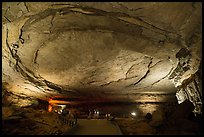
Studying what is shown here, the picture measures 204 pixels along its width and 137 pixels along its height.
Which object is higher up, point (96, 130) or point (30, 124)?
point (30, 124)

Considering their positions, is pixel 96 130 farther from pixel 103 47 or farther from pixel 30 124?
pixel 103 47

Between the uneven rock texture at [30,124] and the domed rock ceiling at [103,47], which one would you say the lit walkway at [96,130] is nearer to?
the uneven rock texture at [30,124]

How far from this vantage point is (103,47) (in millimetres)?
9203

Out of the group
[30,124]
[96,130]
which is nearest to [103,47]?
[96,130]

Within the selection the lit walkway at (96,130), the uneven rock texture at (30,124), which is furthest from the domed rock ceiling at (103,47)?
the lit walkway at (96,130)

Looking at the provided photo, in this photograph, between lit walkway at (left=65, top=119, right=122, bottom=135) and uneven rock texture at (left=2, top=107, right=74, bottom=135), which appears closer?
uneven rock texture at (left=2, top=107, right=74, bottom=135)

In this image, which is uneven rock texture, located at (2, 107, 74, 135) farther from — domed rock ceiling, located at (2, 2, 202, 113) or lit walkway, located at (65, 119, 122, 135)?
domed rock ceiling, located at (2, 2, 202, 113)

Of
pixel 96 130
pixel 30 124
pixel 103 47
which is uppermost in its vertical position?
pixel 103 47

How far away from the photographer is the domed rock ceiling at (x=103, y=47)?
7.12 meters

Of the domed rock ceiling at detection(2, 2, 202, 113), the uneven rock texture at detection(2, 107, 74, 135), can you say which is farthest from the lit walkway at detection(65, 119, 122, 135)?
the domed rock ceiling at detection(2, 2, 202, 113)

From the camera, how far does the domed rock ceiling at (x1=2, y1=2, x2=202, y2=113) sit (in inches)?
280

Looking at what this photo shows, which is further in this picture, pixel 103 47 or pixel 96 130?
pixel 103 47

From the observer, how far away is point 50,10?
7207mm

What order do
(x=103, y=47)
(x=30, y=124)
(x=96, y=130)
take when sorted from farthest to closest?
(x=103, y=47), (x=96, y=130), (x=30, y=124)
